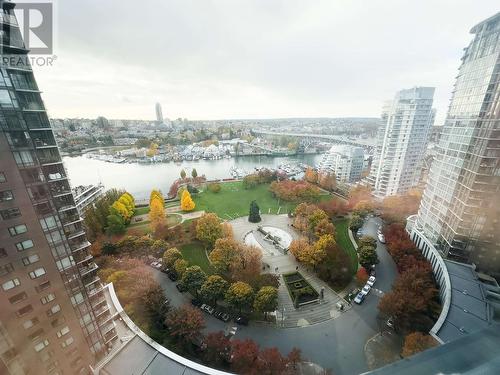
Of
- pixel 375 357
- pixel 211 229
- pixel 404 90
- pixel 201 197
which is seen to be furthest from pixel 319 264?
pixel 404 90

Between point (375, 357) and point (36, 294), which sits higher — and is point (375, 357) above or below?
below

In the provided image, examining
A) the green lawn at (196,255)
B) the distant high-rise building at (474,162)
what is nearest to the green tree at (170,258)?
the green lawn at (196,255)

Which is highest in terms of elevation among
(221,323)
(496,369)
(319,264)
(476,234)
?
(496,369)

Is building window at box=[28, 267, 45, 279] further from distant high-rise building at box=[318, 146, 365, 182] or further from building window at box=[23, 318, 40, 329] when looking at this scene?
distant high-rise building at box=[318, 146, 365, 182]

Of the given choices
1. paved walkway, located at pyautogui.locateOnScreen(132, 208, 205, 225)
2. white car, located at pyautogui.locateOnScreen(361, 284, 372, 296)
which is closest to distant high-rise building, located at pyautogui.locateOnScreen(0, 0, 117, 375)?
white car, located at pyautogui.locateOnScreen(361, 284, 372, 296)

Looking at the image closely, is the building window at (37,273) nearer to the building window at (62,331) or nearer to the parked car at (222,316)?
the building window at (62,331)

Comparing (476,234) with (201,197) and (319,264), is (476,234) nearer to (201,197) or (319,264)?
(319,264)
